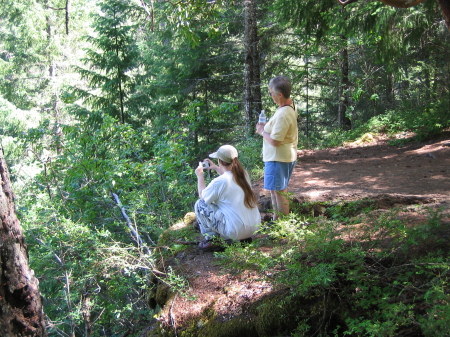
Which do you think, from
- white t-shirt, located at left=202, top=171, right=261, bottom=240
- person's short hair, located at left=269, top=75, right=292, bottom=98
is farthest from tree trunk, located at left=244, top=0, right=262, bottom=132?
white t-shirt, located at left=202, top=171, right=261, bottom=240

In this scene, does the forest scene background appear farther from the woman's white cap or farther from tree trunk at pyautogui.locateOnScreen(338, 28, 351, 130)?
the woman's white cap

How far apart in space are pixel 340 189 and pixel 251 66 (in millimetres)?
6712

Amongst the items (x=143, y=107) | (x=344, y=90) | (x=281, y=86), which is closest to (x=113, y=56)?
(x=143, y=107)

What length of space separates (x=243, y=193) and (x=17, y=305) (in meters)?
2.42

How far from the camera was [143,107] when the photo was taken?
53.1 ft

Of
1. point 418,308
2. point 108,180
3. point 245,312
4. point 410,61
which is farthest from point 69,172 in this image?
point 410,61

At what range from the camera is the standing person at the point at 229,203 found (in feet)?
13.5

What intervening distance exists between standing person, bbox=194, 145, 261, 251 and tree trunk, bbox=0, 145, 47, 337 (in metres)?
1.97

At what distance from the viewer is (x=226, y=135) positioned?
1544 cm

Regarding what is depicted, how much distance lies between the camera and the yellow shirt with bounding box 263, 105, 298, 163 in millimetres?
4316

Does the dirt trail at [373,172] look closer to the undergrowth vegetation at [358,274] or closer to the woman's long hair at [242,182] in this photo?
the woman's long hair at [242,182]

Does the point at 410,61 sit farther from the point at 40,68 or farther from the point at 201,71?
the point at 40,68

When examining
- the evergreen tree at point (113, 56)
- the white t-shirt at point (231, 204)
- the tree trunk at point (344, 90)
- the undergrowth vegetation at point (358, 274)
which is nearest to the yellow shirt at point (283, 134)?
the white t-shirt at point (231, 204)

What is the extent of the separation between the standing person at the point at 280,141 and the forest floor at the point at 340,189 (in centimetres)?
75
